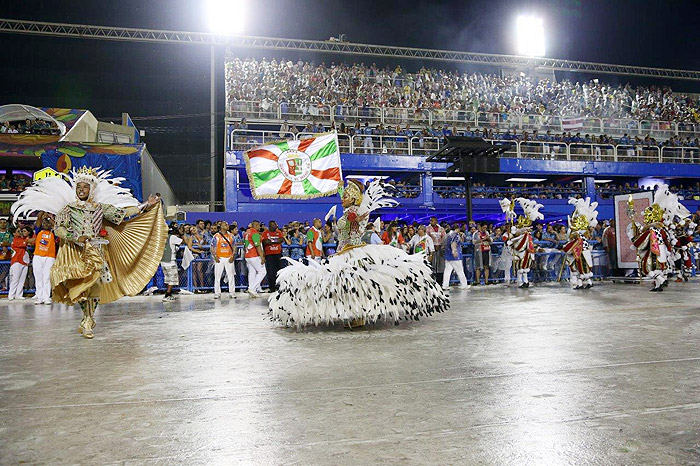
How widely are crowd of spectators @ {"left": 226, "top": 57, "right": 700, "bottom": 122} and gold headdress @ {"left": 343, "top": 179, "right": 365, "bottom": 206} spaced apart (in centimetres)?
1856

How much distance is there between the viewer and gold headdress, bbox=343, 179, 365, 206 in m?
7.29

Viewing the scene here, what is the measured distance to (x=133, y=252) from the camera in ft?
25.1

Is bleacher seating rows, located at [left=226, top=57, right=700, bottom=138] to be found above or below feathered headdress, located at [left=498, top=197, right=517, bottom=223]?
above

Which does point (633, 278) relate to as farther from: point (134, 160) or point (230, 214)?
point (134, 160)

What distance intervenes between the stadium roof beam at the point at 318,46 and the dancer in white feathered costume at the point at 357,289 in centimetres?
2216

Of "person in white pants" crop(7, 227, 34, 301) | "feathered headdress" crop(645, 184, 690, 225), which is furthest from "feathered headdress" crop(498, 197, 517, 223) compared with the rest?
"person in white pants" crop(7, 227, 34, 301)

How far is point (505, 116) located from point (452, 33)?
20.8ft

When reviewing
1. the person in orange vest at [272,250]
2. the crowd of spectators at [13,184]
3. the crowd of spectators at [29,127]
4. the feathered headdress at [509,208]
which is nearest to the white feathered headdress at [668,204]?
the feathered headdress at [509,208]

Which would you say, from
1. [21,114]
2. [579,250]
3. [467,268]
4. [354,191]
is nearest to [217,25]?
[21,114]

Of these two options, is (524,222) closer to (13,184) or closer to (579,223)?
(579,223)

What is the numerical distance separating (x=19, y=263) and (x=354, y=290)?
31.5ft

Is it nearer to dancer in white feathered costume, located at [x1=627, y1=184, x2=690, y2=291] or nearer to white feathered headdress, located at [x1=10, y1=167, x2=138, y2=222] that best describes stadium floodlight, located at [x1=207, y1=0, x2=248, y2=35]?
dancer in white feathered costume, located at [x1=627, y1=184, x2=690, y2=291]

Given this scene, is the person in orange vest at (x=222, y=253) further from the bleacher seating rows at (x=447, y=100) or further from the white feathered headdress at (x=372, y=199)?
the bleacher seating rows at (x=447, y=100)

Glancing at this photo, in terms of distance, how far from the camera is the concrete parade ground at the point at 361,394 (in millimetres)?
2688
